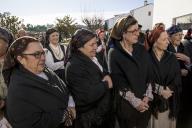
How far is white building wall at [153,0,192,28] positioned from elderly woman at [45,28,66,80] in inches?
514

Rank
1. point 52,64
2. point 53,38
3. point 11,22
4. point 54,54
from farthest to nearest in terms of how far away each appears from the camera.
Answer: point 11,22 < point 53,38 < point 54,54 < point 52,64

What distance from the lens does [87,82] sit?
352 centimetres

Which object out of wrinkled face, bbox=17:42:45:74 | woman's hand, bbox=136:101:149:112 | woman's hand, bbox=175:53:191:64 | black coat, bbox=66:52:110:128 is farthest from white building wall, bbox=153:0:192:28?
wrinkled face, bbox=17:42:45:74

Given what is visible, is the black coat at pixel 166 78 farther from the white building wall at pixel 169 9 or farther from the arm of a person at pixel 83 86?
the white building wall at pixel 169 9

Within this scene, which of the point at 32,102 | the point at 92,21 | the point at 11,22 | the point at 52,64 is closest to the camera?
the point at 32,102

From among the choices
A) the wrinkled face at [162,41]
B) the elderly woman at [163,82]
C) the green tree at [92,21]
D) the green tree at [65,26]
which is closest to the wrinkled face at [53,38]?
the elderly woman at [163,82]

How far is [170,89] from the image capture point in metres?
4.05

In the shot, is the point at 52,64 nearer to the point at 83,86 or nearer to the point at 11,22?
the point at 83,86

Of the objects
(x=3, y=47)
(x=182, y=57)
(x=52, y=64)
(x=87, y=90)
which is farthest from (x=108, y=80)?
(x=52, y=64)

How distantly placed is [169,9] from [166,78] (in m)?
19.2

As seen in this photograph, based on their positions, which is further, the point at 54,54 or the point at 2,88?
the point at 54,54

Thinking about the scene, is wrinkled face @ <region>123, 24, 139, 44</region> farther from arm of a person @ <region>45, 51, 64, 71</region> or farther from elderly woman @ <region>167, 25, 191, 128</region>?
arm of a person @ <region>45, 51, 64, 71</region>

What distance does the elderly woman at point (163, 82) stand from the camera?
4.04m

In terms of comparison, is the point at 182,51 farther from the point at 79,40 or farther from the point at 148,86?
the point at 79,40
